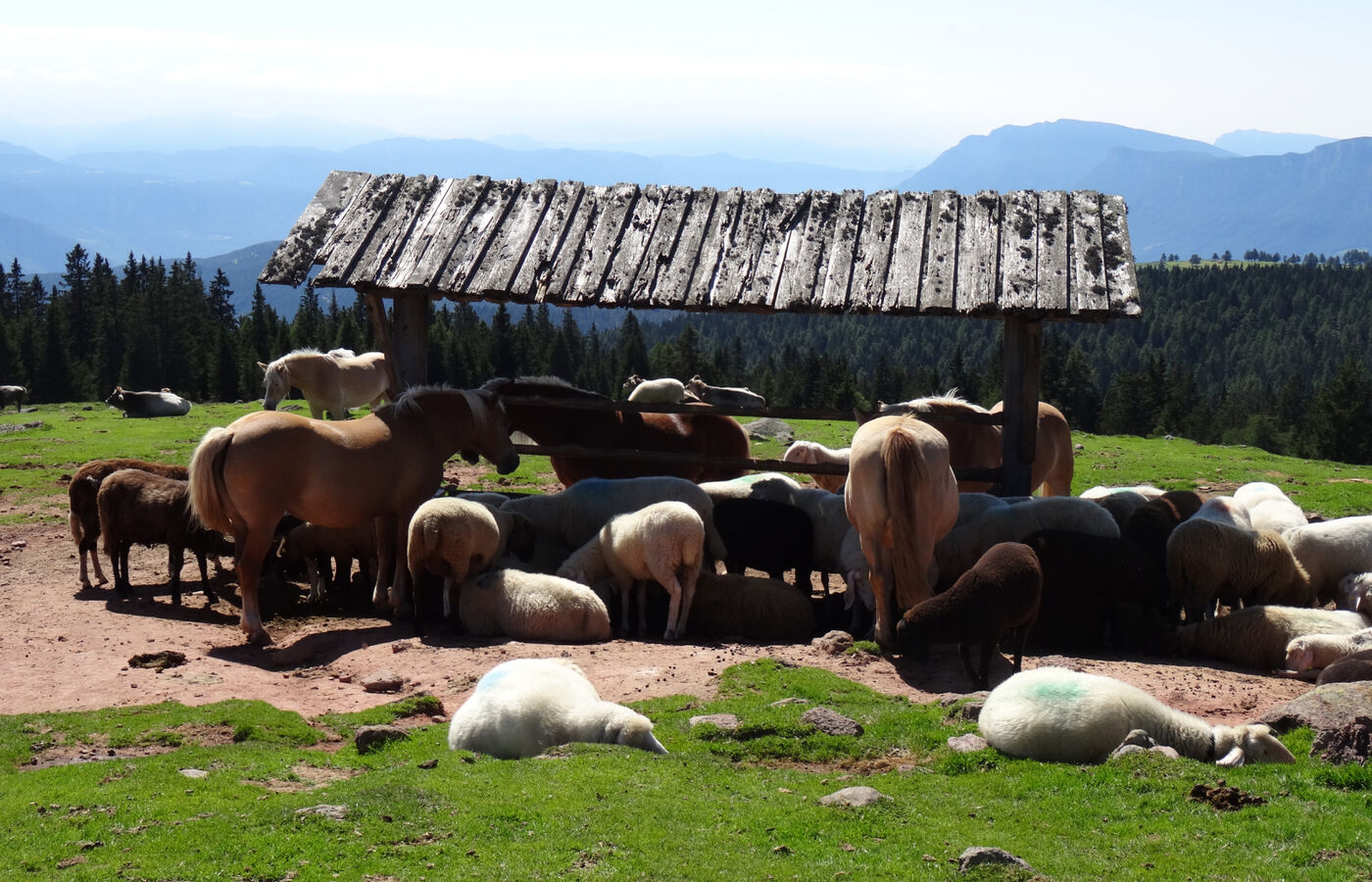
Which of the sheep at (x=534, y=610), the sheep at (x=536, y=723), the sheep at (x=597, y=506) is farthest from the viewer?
the sheep at (x=597, y=506)

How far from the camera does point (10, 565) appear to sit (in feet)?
46.0

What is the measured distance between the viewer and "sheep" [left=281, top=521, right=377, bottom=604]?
511 inches

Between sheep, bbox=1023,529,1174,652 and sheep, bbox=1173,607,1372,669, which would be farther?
sheep, bbox=1023,529,1174,652

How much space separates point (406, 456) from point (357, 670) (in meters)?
2.90

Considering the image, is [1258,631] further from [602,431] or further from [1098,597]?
[602,431]

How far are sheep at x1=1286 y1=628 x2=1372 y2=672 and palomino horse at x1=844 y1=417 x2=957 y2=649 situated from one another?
304cm

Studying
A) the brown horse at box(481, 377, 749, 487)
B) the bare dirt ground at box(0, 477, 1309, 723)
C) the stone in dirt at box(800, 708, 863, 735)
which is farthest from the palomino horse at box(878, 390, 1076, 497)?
the stone in dirt at box(800, 708, 863, 735)

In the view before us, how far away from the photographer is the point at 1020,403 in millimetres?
13188

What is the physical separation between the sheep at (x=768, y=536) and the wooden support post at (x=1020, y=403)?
2590mm

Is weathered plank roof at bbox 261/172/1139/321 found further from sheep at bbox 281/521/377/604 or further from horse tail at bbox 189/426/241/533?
horse tail at bbox 189/426/241/533

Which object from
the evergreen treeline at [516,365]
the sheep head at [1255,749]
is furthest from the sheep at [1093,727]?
the evergreen treeline at [516,365]

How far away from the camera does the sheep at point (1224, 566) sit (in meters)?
11.7

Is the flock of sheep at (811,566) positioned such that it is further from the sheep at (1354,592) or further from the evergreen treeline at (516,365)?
the evergreen treeline at (516,365)

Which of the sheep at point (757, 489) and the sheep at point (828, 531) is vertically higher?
the sheep at point (757, 489)
